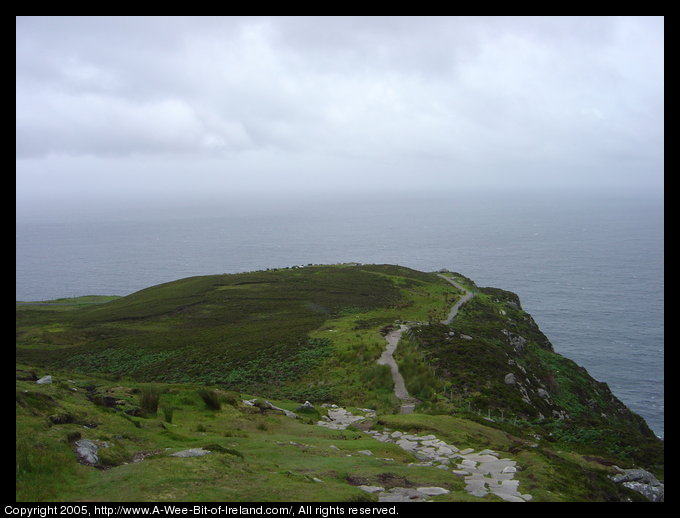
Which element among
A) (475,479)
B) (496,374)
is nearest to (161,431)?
(475,479)

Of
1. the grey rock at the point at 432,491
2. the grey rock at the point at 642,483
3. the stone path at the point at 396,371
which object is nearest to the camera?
the grey rock at the point at 432,491

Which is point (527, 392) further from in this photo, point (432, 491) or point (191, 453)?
point (191, 453)

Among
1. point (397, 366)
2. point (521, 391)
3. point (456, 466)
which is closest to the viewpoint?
point (456, 466)

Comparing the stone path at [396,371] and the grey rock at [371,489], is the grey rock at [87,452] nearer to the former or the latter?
the grey rock at [371,489]

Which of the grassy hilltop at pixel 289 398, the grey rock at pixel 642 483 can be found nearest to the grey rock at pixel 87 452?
the grassy hilltop at pixel 289 398

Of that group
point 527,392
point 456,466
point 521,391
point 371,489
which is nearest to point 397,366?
point 521,391

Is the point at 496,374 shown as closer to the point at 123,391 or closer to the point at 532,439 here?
the point at 532,439
